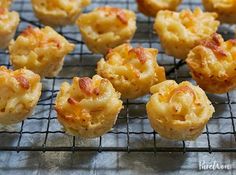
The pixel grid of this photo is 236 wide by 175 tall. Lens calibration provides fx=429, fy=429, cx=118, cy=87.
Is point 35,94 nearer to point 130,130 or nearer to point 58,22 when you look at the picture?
point 130,130

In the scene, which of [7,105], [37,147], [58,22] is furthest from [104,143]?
[58,22]

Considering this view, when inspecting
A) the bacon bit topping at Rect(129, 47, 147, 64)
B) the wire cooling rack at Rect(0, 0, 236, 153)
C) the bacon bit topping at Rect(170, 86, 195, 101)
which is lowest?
the wire cooling rack at Rect(0, 0, 236, 153)

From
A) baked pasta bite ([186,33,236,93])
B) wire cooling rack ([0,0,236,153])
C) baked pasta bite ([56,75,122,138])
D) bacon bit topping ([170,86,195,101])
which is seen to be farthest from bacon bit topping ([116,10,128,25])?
bacon bit topping ([170,86,195,101])

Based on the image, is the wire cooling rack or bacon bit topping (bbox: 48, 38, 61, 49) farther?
bacon bit topping (bbox: 48, 38, 61, 49)

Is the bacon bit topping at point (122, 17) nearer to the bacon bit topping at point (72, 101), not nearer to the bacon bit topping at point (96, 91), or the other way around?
the bacon bit topping at point (96, 91)

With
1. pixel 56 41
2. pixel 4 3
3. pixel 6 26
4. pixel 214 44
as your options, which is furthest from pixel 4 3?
pixel 214 44

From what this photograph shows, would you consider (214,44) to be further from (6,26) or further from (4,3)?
(4,3)

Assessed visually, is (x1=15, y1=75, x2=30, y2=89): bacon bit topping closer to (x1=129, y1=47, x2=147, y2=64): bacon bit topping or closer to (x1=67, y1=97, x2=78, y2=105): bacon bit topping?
(x1=67, y1=97, x2=78, y2=105): bacon bit topping
